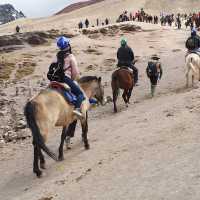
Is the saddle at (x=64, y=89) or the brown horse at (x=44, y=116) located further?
the saddle at (x=64, y=89)

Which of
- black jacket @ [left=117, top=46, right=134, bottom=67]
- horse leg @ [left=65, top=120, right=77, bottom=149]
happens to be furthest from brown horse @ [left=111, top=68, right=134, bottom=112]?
horse leg @ [left=65, top=120, right=77, bottom=149]

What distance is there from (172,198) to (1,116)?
12285mm

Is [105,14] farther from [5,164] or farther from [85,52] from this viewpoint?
[5,164]

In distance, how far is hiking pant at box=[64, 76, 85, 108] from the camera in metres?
11.9

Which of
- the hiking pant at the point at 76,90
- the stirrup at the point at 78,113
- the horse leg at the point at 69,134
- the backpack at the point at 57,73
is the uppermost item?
the backpack at the point at 57,73

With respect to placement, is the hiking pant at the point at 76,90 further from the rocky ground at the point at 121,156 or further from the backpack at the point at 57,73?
the rocky ground at the point at 121,156

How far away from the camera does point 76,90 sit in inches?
A: 473

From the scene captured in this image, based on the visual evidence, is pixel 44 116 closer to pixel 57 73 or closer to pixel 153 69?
pixel 57 73

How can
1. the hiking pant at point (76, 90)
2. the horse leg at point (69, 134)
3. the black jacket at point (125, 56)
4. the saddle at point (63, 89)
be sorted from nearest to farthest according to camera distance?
the saddle at point (63, 89)
the hiking pant at point (76, 90)
the horse leg at point (69, 134)
the black jacket at point (125, 56)

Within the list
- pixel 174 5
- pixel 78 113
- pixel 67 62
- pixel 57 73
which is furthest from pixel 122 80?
pixel 174 5

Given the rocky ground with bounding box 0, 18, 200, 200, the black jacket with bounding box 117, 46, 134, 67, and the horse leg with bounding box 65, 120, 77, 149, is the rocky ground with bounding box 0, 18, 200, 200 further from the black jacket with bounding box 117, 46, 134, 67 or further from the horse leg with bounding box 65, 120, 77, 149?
the black jacket with bounding box 117, 46, 134, 67

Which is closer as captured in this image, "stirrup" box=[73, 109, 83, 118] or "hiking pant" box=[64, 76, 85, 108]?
"hiking pant" box=[64, 76, 85, 108]

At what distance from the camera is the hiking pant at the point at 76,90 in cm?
1185

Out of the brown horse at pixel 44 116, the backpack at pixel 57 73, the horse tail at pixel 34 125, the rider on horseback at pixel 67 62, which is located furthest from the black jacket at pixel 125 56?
the horse tail at pixel 34 125
